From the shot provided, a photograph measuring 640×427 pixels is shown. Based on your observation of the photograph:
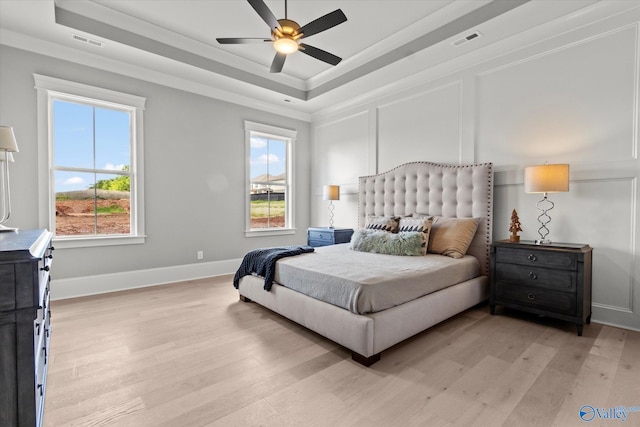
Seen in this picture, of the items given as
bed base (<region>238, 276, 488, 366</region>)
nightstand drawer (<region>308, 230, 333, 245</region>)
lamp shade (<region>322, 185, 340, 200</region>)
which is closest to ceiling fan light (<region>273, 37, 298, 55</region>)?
bed base (<region>238, 276, 488, 366</region>)

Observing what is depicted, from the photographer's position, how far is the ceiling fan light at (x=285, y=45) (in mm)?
2686

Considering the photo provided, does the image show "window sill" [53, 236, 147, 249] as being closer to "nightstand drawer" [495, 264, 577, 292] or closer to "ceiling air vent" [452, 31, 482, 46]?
"nightstand drawer" [495, 264, 577, 292]

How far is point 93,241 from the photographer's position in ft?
12.1

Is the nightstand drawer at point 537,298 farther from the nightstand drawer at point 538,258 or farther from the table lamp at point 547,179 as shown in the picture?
the table lamp at point 547,179

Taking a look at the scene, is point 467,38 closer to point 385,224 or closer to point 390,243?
point 385,224

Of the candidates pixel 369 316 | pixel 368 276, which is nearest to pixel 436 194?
pixel 368 276

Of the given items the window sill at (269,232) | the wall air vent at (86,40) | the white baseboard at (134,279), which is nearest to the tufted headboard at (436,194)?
the window sill at (269,232)

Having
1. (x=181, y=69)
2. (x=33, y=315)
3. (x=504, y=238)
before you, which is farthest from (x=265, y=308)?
(x=181, y=69)

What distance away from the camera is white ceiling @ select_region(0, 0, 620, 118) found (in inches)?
116

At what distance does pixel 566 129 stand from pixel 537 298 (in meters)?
1.66

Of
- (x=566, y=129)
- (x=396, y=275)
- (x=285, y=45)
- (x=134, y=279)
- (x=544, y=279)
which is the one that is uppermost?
(x=285, y=45)

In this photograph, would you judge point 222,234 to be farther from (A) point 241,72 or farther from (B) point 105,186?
(A) point 241,72

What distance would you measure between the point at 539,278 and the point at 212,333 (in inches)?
114

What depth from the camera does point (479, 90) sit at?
357 cm
